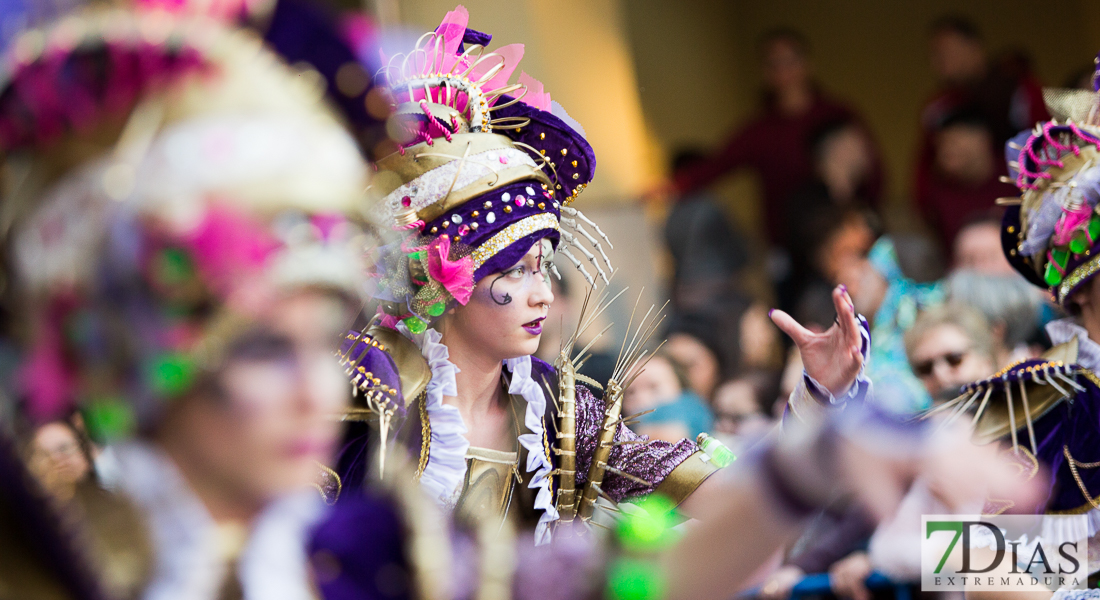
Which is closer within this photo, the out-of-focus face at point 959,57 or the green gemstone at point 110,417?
the green gemstone at point 110,417

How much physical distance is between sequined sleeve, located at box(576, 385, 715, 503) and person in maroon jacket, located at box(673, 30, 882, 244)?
3698 mm

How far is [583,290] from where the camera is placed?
18.2 feet

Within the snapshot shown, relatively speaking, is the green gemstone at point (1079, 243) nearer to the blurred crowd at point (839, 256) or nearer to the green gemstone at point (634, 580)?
the blurred crowd at point (839, 256)

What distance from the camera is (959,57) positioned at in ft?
19.7

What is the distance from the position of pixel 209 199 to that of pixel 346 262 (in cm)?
16

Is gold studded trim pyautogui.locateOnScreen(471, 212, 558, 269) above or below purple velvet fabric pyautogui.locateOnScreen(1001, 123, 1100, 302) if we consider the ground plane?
below

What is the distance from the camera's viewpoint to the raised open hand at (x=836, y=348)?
204 centimetres

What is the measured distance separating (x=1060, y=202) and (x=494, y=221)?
150cm

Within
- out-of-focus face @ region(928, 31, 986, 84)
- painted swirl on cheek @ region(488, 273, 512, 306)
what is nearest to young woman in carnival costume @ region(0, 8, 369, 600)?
painted swirl on cheek @ region(488, 273, 512, 306)

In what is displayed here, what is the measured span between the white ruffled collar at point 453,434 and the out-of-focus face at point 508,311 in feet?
0.27

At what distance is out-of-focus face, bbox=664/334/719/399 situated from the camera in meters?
4.64

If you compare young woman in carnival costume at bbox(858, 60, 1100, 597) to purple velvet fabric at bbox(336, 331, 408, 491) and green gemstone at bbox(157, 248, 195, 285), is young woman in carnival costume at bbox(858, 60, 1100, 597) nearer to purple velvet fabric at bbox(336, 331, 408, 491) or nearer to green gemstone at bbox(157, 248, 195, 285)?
purple velvet fabric at bbox(336, 331, 408, 491)

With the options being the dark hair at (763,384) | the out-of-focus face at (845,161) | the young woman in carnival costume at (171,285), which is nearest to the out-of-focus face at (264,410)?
the young woman in carnival costume at (171,285)

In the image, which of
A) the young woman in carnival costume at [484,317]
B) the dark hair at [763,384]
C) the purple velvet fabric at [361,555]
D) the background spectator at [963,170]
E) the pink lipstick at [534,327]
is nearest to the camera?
the purple velvet fabric at [361,555]
